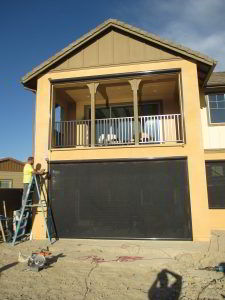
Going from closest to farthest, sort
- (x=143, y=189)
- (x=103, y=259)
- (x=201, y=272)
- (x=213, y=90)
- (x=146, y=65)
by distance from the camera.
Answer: (x=201, y=272)
(x=103, y=259)
(x=143, y=189)
(x=146, y=65)
(x=213, y=90)

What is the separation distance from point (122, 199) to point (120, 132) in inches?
116

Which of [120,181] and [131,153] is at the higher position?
[131,153]

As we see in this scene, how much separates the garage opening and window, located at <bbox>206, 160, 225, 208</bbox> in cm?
221

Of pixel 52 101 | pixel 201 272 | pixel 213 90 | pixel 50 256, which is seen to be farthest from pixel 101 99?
pixel 201 272

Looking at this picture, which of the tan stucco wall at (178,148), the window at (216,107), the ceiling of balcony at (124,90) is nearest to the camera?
the tan stucco wall at (178,148)

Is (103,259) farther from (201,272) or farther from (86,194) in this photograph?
(86,194)

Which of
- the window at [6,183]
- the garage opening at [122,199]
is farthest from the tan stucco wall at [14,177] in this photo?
the garage opening at [122,199]

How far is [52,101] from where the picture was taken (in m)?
10.8

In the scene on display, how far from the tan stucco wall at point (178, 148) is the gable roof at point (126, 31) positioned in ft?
1.07

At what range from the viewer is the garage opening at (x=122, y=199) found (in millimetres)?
9305

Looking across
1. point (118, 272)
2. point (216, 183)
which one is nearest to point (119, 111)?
point (216, 183)

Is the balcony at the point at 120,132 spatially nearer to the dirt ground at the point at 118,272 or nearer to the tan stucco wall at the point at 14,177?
the dirt ground at the point at 118,272

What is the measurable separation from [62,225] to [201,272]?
17.2 ft

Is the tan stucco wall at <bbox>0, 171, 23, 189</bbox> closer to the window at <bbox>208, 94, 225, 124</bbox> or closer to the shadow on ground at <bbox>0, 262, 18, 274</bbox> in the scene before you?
the window at <bbox>208, 94, 225, 124</bbox>
